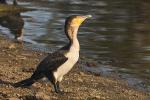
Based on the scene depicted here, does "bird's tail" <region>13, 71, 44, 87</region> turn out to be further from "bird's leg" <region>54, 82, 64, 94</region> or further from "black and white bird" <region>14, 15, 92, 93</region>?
"bird's leg" <region>54, 82, 64, 94</region>

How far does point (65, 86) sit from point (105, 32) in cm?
826

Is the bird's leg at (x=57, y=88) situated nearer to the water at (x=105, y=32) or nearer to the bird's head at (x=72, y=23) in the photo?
the bird's head at (x=72, y=23)

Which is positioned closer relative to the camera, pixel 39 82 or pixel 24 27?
pixel 39 82

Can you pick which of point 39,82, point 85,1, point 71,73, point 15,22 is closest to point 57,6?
point 85,1

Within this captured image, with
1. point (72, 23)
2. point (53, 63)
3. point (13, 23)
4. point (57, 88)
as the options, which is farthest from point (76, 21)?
point (13, 23)

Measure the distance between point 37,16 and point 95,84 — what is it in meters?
11.1

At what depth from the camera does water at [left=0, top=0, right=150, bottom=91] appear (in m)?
15.3

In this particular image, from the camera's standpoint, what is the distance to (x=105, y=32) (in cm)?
1989

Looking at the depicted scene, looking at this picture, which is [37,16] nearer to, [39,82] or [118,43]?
Answer: [118,43]

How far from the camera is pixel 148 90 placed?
1284 cm

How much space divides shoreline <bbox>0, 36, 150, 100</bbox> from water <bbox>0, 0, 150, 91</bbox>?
0.78 metres

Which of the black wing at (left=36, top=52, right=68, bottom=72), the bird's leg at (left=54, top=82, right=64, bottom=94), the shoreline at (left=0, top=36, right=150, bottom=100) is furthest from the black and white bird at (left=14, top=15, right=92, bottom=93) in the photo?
the shoreline at (left=0, top=36, right=150, bottom=100)

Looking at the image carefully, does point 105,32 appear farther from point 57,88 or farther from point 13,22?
point 57,88

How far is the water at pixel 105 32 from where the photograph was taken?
15268 mm
